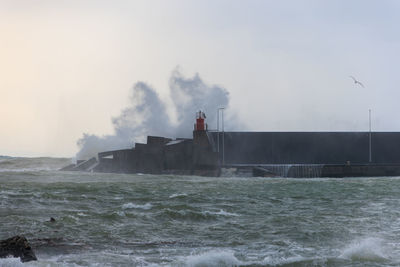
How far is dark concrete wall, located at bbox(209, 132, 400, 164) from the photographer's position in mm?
48312

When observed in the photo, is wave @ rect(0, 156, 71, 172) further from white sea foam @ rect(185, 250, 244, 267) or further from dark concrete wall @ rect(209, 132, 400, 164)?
white sea foam @ rect(185, 250, 244, 267)

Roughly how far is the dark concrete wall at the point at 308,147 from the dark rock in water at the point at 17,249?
38698mm

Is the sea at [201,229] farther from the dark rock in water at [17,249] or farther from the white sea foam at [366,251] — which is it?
the dark rock in water at [17,249]

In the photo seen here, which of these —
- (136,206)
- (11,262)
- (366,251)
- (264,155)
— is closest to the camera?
(11,262)

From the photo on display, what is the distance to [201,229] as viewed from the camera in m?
13.5

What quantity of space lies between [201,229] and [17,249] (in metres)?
5.19

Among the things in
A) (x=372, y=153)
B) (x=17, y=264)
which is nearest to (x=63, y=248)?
(x=17, y=264)

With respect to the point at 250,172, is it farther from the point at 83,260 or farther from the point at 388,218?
the point at 83,260

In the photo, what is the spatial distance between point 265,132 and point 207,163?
8.23 metres

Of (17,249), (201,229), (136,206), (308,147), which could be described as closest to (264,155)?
(308,147)

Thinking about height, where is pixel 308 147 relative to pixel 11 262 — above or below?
above

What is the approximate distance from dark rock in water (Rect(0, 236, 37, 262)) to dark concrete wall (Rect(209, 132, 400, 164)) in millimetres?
38698

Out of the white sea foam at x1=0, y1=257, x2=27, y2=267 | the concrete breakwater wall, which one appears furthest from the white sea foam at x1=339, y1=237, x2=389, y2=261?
the concrete breakwater wall

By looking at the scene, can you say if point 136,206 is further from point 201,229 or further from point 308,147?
point 308,147
